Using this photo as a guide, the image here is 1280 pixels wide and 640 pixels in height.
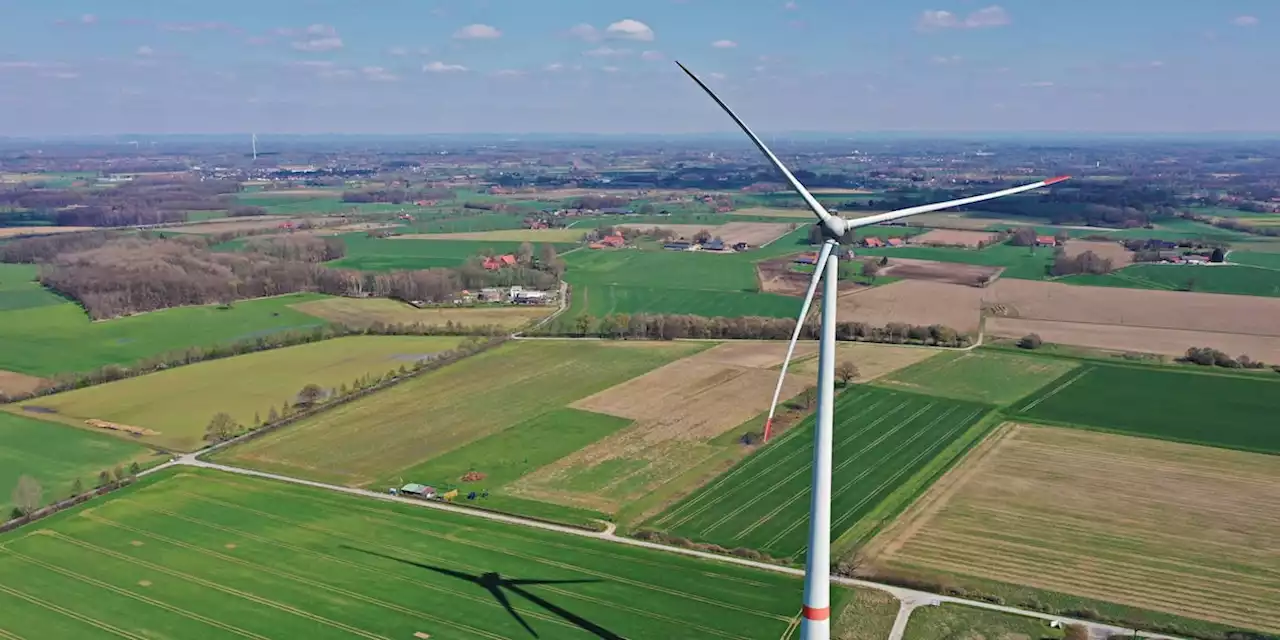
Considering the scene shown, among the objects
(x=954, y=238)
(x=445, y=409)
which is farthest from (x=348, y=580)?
(x=954, y=238)

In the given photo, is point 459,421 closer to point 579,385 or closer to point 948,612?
point 579,385

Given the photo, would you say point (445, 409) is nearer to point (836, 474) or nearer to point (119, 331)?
point (836, 474)

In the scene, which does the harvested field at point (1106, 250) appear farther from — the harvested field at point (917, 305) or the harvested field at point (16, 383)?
the harvested field at point (16, 383)

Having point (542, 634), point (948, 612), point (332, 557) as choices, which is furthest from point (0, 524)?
point (948, 612)

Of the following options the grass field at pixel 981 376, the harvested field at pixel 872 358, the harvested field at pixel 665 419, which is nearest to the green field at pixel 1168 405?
the grass field at pixel 981 376

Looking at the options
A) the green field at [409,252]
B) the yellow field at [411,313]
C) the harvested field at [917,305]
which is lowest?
the yellow field at [411,313]

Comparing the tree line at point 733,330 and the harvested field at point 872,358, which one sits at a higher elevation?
the tree line at point 733,330
